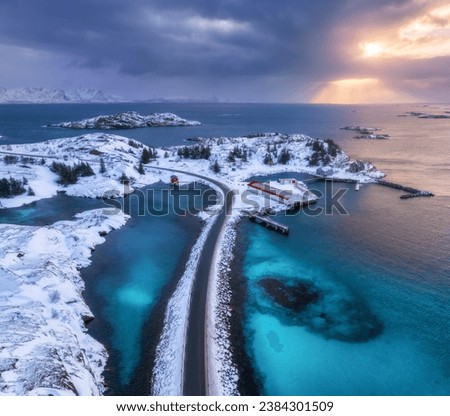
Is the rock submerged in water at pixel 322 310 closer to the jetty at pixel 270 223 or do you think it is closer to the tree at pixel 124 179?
the jetty at pixel 270 223

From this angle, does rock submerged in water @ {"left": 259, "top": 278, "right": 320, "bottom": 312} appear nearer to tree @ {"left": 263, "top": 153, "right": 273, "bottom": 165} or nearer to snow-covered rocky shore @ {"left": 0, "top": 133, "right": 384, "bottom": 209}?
snow-covered rocky shore @ {"left": 0, "top": 133, "right": 384, "bottom": 209}

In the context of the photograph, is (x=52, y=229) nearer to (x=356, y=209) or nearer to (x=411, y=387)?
(x=411, y=387)

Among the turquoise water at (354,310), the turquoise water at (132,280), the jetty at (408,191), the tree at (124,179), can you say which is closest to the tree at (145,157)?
the tree at (124,179)

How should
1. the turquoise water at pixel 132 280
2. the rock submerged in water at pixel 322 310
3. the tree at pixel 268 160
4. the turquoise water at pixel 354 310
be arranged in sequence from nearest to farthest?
the turquoise water at pixel 354 310 → the turquoise water at pixel 132 280 → the rock submerged in water at pixel 322 310 → the tree at pixel 268 160

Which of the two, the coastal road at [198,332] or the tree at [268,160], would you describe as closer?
the coastal road at [198,332]

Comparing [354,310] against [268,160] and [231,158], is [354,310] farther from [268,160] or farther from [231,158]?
[231,158]

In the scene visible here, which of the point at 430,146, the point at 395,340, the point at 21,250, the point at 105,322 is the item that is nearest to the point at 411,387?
the point at 395,340
